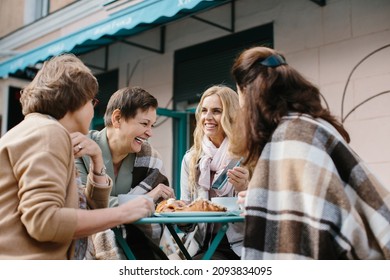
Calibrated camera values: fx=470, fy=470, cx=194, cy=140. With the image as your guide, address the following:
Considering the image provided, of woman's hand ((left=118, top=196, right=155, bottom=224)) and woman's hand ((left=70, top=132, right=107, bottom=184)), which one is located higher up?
woman's hand ((left=70, top=132, right=107, bottom=184))

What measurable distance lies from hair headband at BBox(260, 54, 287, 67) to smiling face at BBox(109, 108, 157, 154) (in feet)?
3.31

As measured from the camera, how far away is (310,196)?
116 cm

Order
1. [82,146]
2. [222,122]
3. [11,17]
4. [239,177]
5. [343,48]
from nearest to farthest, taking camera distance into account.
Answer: [82,146] → [239,177] → [222,122] → [343,48] → [11,17]

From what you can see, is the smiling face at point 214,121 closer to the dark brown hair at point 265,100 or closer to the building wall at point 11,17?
the dark brown hair at point 265,100

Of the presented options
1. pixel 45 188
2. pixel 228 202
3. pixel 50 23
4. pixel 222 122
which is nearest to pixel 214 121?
pixel 222 122

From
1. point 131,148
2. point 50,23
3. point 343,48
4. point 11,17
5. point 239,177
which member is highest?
point 11,17

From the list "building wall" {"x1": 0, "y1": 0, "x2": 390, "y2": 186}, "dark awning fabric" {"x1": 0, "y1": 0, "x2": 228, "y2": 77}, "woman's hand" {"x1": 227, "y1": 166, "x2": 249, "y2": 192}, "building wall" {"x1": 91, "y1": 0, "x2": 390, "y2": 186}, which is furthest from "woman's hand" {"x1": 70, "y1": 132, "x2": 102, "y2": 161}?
"building wall" {"x1": 91, "y1": 0, "x2": 390, "y2": 186}

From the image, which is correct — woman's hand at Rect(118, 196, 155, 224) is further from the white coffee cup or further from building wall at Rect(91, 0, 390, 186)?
building wall at Rect(91, 0, 390, 186)

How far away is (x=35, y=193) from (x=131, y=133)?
1.01 m

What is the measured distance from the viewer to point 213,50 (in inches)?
185

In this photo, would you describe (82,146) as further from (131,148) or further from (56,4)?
(56,4)

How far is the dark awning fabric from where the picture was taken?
360 centimetres
